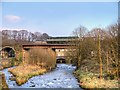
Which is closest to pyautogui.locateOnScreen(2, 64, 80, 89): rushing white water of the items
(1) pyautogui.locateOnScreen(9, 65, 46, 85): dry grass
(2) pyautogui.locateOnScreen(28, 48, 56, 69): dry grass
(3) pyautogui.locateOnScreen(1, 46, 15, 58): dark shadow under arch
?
(1) pyautogui.locateOnScreen(9, 65, 46, 85): dry grass

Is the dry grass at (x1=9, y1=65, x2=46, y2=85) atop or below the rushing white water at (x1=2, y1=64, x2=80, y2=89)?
atop

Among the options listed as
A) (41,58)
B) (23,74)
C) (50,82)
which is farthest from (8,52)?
(50,82)

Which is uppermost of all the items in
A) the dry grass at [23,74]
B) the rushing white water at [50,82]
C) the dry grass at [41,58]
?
the dry grass at [41,58]

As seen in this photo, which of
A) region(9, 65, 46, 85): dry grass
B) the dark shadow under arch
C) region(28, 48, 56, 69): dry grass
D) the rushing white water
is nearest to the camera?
the rushing white water

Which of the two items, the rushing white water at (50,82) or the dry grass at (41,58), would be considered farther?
the dry grass at (41,58)

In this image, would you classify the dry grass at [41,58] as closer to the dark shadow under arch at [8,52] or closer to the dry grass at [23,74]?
the dry grass at [23,74]

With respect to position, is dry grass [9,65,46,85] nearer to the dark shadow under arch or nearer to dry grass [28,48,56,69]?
dry grass [28,48,56,69]

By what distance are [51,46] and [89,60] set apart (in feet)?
50.7

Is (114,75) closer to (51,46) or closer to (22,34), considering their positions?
(51,46)

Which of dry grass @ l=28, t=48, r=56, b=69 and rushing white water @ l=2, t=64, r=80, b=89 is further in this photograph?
dry grass @ l=28, t=48, r=56, b=69

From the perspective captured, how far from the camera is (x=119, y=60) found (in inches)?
692

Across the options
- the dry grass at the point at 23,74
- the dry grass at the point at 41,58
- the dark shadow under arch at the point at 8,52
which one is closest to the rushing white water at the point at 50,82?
the dry grass at the point at 23,74

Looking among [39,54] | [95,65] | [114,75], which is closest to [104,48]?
[95,65]

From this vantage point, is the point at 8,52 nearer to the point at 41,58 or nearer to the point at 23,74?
the point at 41,58
